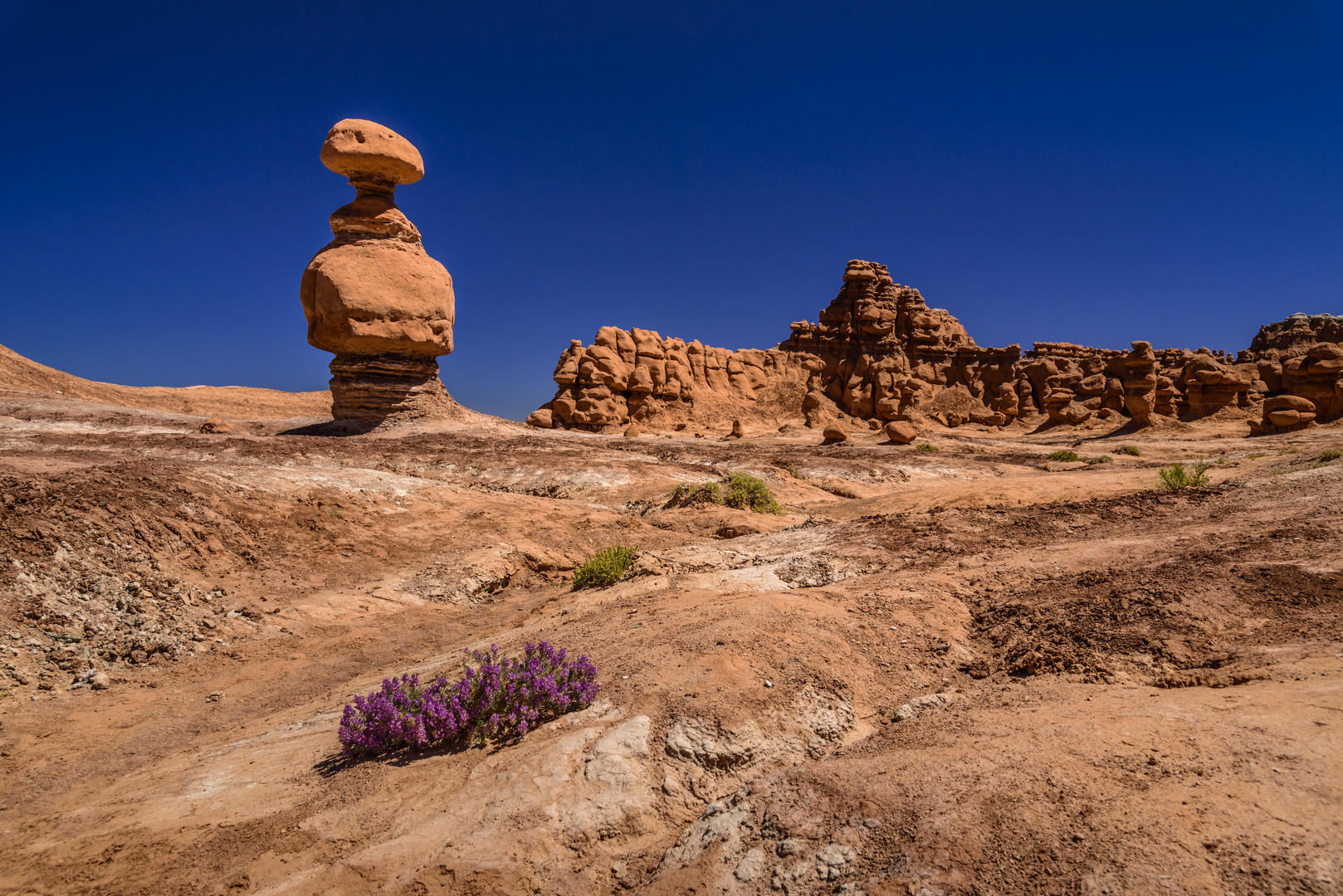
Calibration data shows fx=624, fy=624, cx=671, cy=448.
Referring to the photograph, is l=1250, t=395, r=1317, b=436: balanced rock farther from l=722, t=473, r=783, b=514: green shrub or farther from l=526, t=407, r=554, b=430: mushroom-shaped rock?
l=526, t=407, r=554, b=430: mushroom-shaped rock

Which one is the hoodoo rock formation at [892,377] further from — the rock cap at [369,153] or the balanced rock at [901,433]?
the rock cap at [369,153]

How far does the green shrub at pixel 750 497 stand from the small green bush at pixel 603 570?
13.7 feet

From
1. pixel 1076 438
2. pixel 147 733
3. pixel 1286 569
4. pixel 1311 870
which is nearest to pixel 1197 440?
pixel 1076 438

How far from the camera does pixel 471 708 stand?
364 cm

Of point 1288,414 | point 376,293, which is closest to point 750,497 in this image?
point 376,293

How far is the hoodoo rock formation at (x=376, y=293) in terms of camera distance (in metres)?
18.8

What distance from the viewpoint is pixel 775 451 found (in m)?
20.6

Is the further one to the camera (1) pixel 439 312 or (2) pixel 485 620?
(1) pixel 439 312

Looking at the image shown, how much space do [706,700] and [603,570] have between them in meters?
3.96

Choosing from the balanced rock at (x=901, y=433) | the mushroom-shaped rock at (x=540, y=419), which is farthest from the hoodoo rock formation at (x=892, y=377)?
the balanced rock at (x=901, y=433)

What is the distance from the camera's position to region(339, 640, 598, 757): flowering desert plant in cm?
350

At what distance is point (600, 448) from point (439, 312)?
7.33m

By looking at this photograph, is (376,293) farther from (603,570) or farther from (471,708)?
(471,708)

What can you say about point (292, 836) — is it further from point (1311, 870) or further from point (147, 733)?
point (1311, 870)
